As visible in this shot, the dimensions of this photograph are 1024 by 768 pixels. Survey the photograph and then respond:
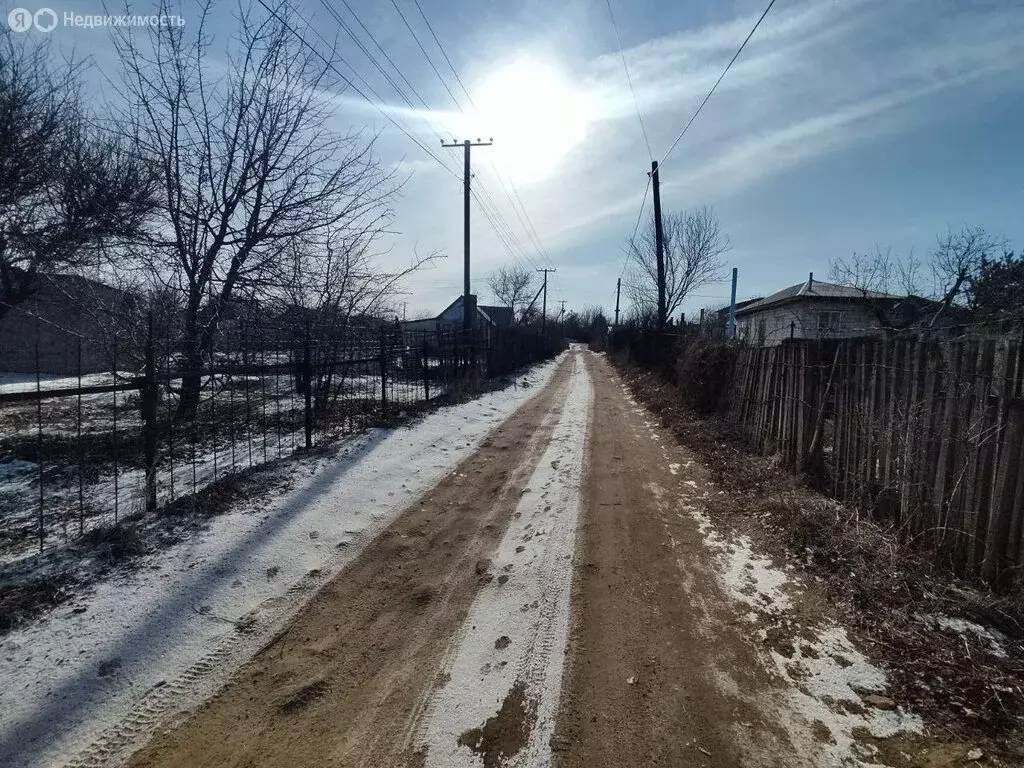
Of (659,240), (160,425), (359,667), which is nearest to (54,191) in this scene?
(160,425)

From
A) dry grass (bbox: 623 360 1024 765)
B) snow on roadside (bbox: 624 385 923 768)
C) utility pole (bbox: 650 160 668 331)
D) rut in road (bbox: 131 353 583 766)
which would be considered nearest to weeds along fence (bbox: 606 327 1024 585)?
dry grass (bbox: 623 360 1024 765)

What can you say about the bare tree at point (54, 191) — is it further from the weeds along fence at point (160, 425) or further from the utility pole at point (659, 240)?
the utility pole at point (659, 240)

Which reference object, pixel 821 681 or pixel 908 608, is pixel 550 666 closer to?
pixel 821 681

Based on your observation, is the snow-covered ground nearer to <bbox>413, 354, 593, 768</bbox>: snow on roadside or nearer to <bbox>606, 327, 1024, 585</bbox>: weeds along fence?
<bbox>413, 354, 593, 768</bbox>: snow on roadside

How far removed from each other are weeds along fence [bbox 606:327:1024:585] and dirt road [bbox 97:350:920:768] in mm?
1181

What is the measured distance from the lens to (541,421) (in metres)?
10.9

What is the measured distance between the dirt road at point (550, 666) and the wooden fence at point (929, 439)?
1.18 meters

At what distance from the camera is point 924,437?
402cm

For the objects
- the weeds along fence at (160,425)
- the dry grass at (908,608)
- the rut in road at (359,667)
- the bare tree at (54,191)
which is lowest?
the rut in road at (359,667)

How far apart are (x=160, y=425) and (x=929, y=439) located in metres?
8.78

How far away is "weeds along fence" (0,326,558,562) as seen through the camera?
463 cm

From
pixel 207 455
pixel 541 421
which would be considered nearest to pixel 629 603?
pixel 207 455

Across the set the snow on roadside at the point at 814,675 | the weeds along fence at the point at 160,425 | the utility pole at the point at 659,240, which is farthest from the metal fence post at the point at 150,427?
the utility pole at the point at 659,240

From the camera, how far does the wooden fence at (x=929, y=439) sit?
337cm
